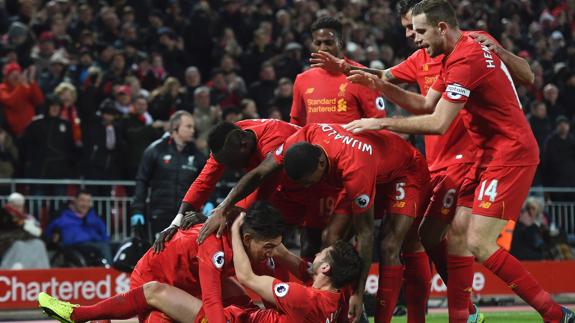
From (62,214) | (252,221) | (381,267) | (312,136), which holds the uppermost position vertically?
(312,136)

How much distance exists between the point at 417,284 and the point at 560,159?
375 inches

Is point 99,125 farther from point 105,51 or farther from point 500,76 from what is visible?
point 500,76

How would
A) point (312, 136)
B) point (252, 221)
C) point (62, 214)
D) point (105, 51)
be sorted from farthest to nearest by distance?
point (105, 51)
point (62, 214)
point (312, 136)
point (252, 221)

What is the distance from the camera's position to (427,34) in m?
7.72

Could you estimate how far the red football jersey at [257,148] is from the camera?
27.1 feet

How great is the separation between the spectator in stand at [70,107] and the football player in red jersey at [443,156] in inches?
249

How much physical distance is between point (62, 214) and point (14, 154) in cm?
116

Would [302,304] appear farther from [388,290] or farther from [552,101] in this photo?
[552,101]

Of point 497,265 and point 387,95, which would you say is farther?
point 387,95

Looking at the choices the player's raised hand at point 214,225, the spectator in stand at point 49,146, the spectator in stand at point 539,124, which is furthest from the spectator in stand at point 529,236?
the player's raised hand at point 214,225

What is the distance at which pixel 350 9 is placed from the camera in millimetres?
21141

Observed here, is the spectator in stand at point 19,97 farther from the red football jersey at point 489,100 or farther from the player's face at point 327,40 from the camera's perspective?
the red football jersey at point 489,100

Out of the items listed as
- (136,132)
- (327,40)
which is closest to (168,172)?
(136,132)

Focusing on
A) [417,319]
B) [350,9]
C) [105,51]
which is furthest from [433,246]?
[350,9]
